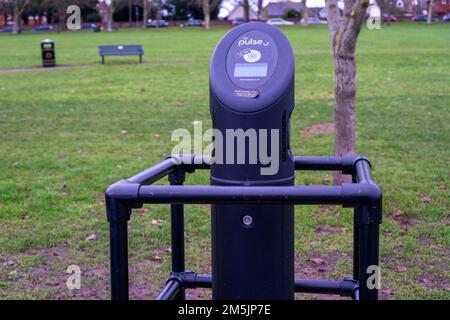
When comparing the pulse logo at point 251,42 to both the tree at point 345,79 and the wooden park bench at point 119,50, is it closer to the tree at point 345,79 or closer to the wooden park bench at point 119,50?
the tree at point 345,79

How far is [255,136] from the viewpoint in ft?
8.92

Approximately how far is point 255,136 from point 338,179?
373 centimetres

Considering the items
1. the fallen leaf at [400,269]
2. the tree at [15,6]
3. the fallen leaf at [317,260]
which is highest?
the tree at [15,6]

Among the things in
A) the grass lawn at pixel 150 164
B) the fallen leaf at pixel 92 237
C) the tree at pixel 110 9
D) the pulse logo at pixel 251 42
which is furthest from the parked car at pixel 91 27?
the pulse logo at pixel 251 42

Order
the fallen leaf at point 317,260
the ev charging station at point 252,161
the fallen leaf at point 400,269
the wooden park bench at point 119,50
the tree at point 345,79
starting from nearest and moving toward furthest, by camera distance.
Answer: the ev charging station at point 252,161 < the fallen leaf at point 400,269 < the fallen leaf at point 317,260 < the tree at point 345,79 < the wooden park bench at point 119,50

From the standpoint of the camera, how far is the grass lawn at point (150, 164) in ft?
15.4

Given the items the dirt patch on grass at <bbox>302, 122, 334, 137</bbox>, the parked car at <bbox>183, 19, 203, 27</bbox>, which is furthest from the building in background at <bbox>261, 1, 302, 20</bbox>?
the dirt patch on grass at <bbox>302, 122, 334, 137</bbox>

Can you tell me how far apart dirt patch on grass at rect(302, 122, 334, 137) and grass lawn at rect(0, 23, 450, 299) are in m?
0.12

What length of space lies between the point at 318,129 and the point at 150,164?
306cm

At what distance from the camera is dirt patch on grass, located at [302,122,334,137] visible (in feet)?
31.1

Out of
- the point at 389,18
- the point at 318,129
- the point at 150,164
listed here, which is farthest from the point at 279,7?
the point at 150,164

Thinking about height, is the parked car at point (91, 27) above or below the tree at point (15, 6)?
below

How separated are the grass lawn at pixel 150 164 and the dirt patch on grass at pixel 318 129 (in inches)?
4.6
